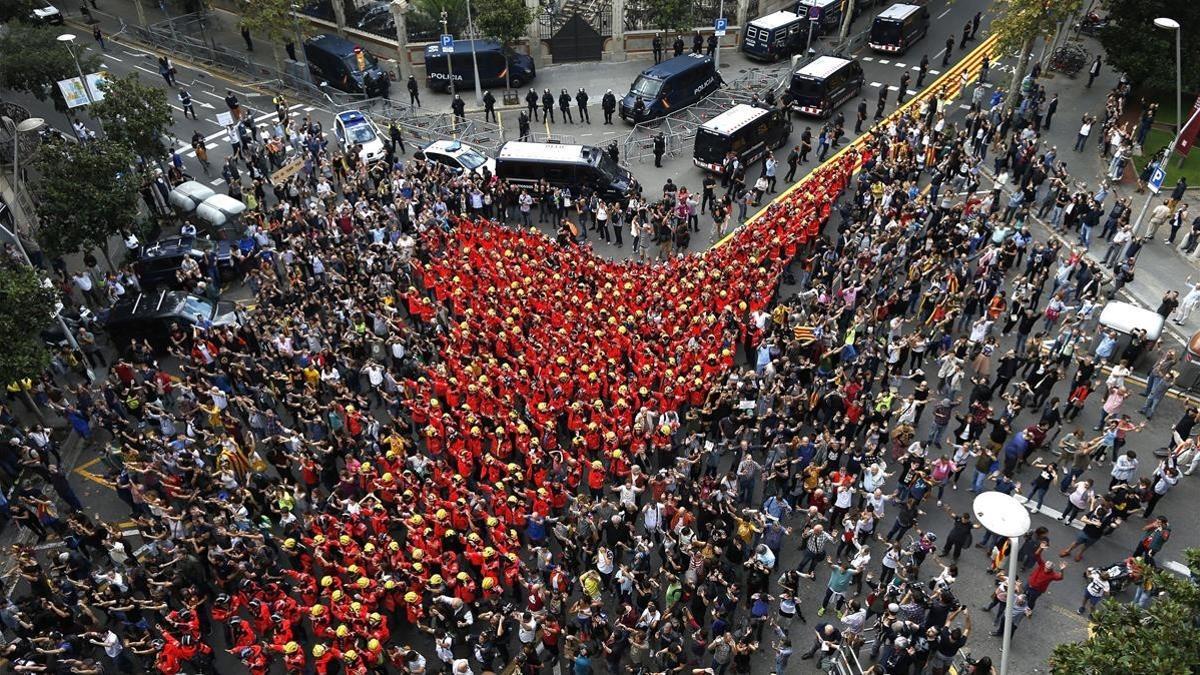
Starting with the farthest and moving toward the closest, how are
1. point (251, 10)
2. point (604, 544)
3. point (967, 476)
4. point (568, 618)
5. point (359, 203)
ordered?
point (251, 10), point (359, 203), point (967, 476), point (604, 544), point (568, 618)

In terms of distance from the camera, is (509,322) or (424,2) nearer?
(509,322)

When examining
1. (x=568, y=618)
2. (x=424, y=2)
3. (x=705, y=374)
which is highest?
(x=424, y=2)

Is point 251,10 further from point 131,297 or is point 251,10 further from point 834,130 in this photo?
point 834,130

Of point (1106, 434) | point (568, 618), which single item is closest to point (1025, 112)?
point (1106, 434)

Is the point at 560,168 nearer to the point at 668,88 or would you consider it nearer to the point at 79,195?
the point at 668,88

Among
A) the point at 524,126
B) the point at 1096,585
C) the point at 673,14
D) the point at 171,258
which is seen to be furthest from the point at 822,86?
the point at 171,258

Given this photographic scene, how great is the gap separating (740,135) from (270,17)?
69.4ft

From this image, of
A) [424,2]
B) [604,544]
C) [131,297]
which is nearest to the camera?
[604,544]

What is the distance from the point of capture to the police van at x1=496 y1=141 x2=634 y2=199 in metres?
28.5

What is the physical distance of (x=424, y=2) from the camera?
1538 inches

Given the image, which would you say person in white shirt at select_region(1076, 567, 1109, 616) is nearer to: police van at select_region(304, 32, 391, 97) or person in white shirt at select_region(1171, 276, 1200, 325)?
person in white shirt at select_region(1171, 276, 1200, 325)

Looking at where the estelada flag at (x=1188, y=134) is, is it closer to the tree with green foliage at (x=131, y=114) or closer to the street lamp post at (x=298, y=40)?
the tree with green foliage at (x=131, y=114)

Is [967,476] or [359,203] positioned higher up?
[359,203]

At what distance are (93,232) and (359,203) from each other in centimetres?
766
